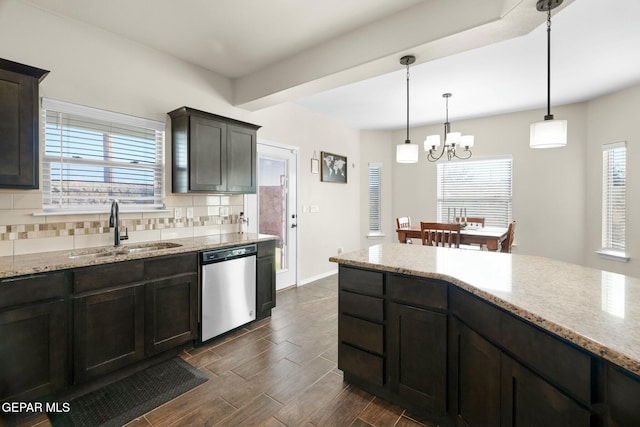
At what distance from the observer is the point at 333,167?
17.8ft

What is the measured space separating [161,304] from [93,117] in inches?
69.0

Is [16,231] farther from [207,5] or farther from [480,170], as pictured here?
[480,170]

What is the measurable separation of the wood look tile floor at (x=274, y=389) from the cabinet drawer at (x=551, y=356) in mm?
980

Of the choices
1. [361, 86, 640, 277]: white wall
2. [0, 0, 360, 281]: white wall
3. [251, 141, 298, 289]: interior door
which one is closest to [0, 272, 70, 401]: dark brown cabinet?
[0, 0, 360, 281]: white wall

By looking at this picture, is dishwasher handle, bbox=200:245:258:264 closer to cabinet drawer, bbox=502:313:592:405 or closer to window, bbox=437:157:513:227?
cabinet drawer, bbox=502:313:592:405

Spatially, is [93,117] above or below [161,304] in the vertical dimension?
above

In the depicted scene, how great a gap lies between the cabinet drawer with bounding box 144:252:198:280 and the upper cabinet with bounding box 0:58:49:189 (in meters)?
0.94

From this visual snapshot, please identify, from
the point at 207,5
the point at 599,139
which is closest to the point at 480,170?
the point at 599,139

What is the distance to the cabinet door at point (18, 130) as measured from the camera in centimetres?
195

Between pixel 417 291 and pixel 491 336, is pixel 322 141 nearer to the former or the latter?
pixel 417 291

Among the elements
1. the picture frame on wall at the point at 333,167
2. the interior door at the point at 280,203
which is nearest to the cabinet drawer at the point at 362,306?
the interior door at the point at 280,203

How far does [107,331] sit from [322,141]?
13.3ft

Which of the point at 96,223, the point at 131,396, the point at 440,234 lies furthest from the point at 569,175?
the point at 96,223

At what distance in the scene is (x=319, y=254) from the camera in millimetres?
5207
